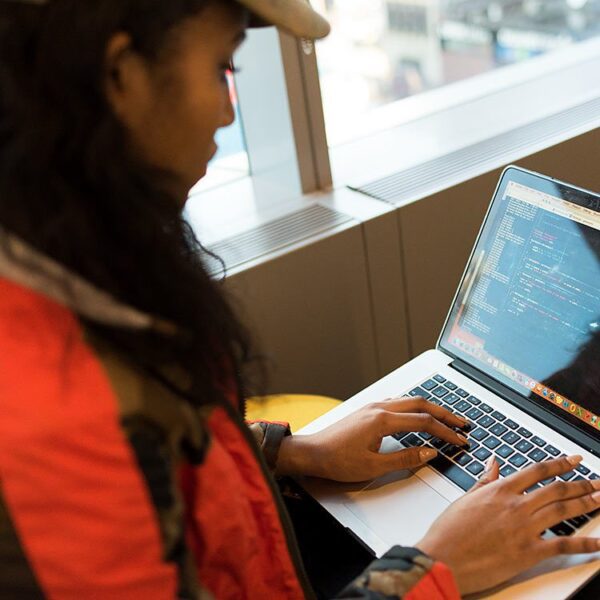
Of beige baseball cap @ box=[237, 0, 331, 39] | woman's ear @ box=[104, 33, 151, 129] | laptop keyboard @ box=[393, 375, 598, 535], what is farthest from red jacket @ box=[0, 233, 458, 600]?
laptop keyboard @ box=[393, 375, 598, 535]

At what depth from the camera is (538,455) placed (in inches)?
34.8

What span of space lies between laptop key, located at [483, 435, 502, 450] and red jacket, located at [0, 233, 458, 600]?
403 millimetres

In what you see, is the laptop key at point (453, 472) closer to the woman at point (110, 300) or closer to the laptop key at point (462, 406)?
the laptop key at point (462, 406)

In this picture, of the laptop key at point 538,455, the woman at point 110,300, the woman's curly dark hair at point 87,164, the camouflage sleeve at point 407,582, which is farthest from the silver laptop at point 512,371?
the woman's curly dark hair at point 87,164

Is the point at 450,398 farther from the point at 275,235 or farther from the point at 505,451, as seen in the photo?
the point at 275,235

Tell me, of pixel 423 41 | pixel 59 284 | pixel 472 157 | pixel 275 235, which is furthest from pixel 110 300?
pixel 423 41

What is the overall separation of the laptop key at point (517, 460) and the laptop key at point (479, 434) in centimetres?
5

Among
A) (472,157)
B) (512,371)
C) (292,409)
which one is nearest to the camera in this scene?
(512,371)

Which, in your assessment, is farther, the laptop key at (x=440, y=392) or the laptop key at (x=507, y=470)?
the laptop key at (x=440, y=392)

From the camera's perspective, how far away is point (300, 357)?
57.6 inches

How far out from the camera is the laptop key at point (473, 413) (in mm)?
950

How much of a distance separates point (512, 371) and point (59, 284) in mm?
624

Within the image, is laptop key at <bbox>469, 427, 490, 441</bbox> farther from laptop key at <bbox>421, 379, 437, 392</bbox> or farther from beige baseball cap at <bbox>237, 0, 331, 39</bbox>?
beige baseball cap at <bbox>237, 0, 331, 39</bbox>

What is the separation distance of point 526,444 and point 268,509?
0.34 metres
